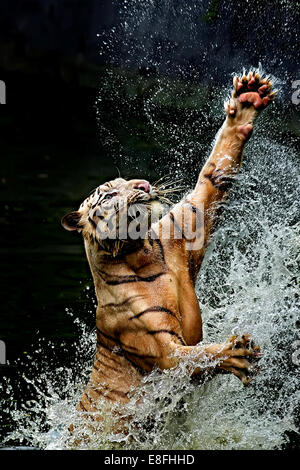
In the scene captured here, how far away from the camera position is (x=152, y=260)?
3.50 meters

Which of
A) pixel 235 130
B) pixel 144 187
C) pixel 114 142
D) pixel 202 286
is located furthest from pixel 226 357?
pixel 114 142

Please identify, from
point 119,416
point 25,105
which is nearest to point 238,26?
point 119,416

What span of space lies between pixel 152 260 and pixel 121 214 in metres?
0.26

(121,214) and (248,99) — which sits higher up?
(248,99)

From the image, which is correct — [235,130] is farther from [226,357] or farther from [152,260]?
[226,357]

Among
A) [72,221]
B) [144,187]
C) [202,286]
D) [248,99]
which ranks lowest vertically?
[202,286]

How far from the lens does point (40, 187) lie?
10.0 metres

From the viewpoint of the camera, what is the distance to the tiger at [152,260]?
336cm

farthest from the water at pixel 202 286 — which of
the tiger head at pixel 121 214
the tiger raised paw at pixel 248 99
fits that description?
the tiger head at pixel 121 214

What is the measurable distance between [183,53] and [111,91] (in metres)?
0.56

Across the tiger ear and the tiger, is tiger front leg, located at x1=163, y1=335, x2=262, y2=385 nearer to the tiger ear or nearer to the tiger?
the tiger

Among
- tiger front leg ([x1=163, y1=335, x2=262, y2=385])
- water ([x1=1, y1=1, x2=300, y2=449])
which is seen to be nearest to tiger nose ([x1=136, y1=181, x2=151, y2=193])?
water ([x1=1, y1=1, x2=300, y2=449])

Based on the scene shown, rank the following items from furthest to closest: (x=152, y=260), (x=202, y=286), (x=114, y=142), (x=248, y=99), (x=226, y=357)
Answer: (x=114, y=142), (x=202, y=286), (x=248, y=99), (x=152, y=260), (x=226, y=357)
